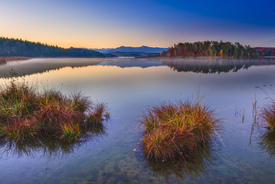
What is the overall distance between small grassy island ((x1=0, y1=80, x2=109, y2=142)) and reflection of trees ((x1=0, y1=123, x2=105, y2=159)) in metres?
0.19

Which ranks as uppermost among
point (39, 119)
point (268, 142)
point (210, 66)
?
point (210, 66)

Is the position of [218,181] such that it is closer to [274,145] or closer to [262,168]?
[262,168]

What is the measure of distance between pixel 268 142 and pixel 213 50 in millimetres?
167364

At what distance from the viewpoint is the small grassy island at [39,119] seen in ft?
22.5

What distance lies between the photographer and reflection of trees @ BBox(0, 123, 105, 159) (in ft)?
19.5

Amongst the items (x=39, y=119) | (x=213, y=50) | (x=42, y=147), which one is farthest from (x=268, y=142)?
(x=213, y=50)

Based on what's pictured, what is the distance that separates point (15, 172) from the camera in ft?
16.3

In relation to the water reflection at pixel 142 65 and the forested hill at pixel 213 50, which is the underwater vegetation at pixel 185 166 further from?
the forested hill at pixel 213 50

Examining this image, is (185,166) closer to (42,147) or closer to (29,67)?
(42,147)

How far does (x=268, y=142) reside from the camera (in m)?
6.53

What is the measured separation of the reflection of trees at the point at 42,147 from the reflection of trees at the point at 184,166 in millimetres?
2887

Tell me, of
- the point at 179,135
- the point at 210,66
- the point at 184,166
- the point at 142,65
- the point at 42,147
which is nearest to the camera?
the point at 184,166

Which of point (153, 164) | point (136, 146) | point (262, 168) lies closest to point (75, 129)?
point (136, 146)

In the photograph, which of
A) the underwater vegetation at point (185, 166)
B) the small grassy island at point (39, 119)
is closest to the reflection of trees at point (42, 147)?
the small grassy island at point (39, 119)
